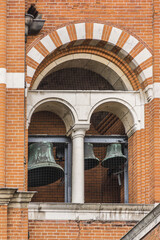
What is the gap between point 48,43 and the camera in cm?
2952

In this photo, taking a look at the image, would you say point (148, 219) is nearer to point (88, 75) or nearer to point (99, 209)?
point (99, 209)

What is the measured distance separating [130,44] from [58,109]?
2.27 metres

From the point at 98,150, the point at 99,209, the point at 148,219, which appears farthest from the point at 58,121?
the point at 148,219

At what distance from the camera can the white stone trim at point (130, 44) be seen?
29719mm

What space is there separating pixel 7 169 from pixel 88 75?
444 centimetres

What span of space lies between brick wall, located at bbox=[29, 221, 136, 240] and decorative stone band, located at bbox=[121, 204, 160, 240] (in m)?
2.14

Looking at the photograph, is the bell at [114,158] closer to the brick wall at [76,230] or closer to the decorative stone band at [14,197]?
the brick wall at [76,230]

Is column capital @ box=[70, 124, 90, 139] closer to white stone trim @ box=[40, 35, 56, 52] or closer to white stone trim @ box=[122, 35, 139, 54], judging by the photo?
white stone trim @ box=[40, 35, 56, 52]

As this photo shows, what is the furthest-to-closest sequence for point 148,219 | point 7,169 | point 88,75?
point 88,75 → point 7,169 → point 148,219

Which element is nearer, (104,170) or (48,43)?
(48,43)

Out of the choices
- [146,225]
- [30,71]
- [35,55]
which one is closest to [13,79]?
[30,71]

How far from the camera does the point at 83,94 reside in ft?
97.8

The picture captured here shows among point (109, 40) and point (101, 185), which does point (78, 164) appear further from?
point (109, 40)

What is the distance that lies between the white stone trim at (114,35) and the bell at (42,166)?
9.03ft
